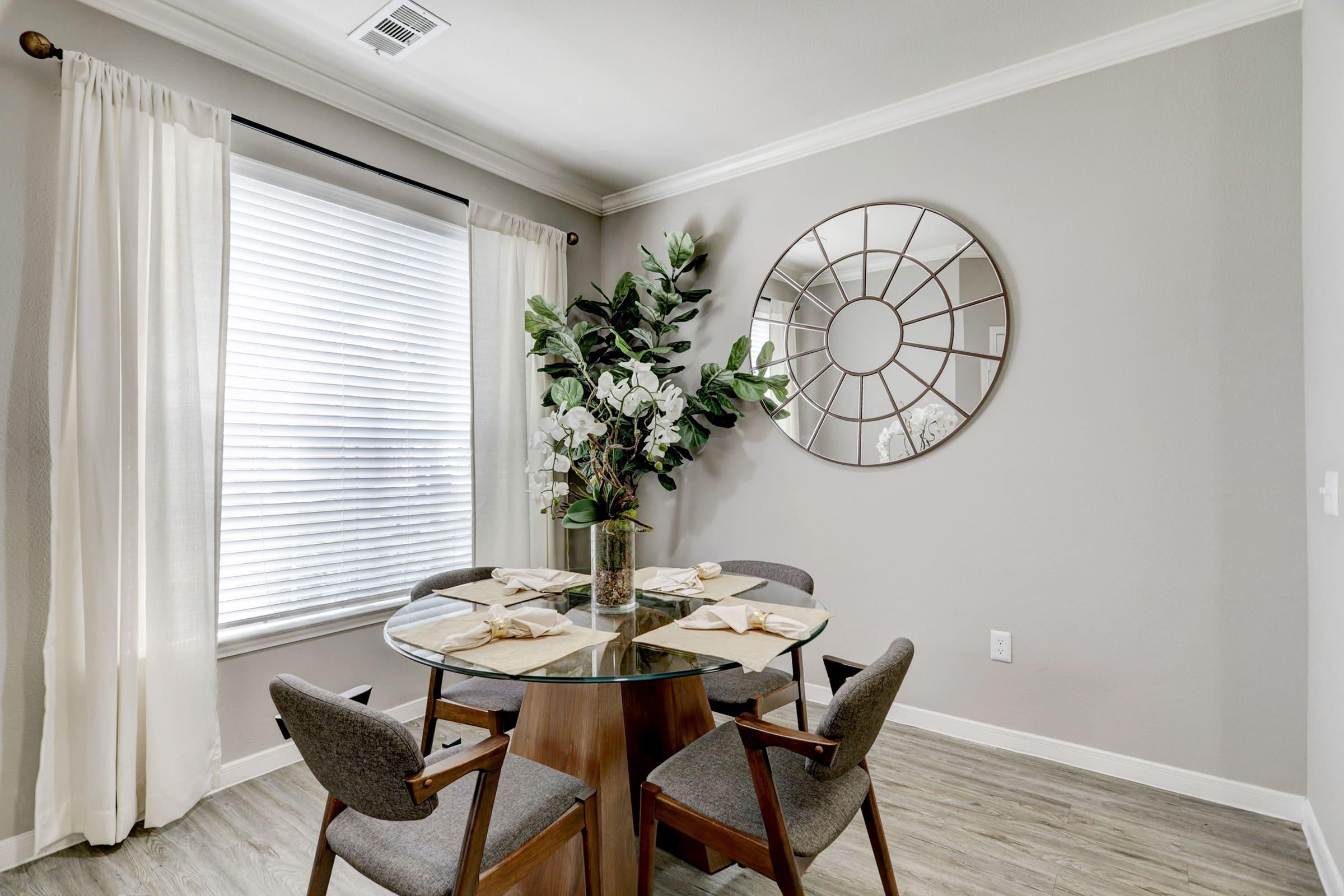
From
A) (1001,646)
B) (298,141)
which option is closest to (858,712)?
(1001,646)

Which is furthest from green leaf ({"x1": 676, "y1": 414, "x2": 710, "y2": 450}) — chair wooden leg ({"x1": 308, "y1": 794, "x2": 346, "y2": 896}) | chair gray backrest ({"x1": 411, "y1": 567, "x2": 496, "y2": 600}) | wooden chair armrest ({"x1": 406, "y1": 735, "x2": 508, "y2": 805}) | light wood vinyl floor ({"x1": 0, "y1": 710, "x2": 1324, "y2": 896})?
chair wooden leg ({"x1": 308, "y1": 794, "x2": 346, "y2": 896})

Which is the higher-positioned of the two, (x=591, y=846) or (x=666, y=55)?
(x=666, y=55)

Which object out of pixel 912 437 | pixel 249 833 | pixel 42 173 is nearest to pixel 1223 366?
pixel 912 437

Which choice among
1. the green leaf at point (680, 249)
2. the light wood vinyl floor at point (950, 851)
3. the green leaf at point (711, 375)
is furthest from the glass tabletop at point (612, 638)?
the green leaf at point (680, 249)

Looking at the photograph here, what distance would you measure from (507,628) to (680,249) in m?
2.34

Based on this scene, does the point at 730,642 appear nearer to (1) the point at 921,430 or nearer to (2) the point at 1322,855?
(1) the point at 921,430

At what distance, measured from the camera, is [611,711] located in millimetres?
1749

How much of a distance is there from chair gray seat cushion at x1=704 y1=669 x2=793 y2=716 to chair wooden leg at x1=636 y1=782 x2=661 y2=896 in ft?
1.82

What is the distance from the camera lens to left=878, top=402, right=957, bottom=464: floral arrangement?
287 cm

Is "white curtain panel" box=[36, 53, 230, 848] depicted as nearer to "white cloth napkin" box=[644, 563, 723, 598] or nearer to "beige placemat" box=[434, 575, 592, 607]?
"beige placemat" box=[434, 575, 592, 607]

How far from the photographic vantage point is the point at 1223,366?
90.8 inches

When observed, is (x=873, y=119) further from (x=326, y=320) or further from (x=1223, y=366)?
(x=326, y=320)

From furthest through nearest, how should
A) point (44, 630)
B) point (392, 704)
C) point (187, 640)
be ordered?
point (392, 704) → point (187, 640) → point (44, 630)

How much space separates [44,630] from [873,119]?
11.7ft
